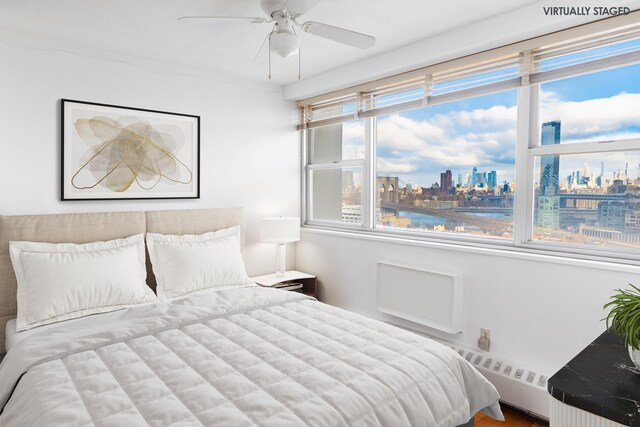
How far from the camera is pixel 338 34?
2.16 meters

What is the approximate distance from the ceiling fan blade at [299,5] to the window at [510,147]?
131 centimetres

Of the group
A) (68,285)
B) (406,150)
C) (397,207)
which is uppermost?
(406,150)

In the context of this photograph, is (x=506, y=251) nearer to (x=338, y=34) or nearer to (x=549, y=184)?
(x=549, y=184)

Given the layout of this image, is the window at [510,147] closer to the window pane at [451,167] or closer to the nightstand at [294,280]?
the window pane at [451,167]

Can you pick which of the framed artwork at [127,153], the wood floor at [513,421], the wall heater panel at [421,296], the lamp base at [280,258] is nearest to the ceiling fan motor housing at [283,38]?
the framed artwork at [127,153]

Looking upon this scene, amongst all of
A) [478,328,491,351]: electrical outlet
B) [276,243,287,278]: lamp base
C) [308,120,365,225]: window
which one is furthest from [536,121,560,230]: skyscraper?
[276,243,287,278]: lamp base

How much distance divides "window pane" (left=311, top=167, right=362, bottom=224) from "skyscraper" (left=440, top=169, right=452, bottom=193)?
86cm

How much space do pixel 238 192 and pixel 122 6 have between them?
6.16 feet

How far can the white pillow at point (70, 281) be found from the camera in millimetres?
2434

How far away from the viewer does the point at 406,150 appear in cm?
349

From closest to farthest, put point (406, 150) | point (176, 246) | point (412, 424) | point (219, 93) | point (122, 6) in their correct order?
point (412, 424) → point (122, 6) → point (176, 246) → point (406, 150) → point (219, 93)

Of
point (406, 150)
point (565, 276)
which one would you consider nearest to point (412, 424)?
point (565, 276)

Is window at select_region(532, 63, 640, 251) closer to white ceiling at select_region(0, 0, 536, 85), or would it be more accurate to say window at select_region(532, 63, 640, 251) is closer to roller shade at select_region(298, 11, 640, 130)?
roller shade at select_region(298, 11, 640, 130)

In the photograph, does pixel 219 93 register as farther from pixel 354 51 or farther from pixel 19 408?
pixel 19 408
